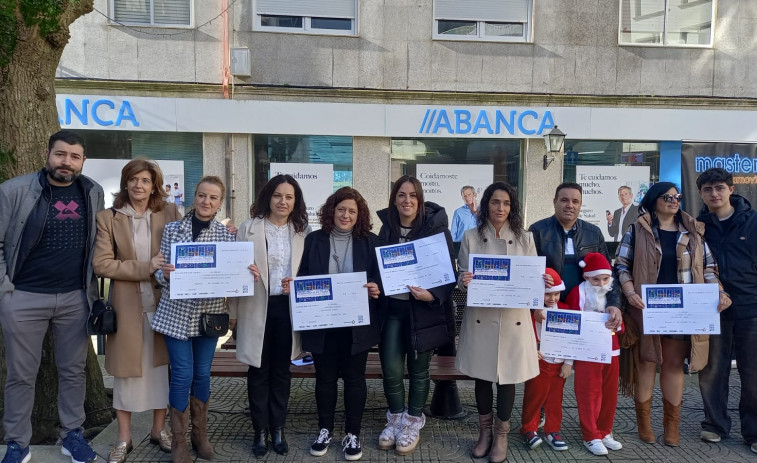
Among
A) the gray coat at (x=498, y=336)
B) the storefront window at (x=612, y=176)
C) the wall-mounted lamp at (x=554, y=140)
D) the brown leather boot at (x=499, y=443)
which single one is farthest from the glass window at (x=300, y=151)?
the brown leather boot at (x=499, y=443)

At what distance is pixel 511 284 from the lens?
3.77 meters

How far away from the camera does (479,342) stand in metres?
3.92

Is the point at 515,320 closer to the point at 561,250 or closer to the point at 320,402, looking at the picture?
the point at 561,250

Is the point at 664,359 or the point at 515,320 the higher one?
the point at 515,320

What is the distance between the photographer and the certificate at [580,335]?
395cm

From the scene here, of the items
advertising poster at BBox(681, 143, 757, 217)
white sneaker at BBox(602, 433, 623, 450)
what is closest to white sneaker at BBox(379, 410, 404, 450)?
white sneaker at BBox(602, 433, 623, 450)

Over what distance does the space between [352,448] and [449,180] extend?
6.91 metres

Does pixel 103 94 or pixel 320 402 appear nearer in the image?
pixel 320 402

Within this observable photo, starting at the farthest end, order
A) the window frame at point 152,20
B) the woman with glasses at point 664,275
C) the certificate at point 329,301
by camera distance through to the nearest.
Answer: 1. the window frame at point 152,20
2. the woman with glasses at point 664,275
3. the certificate at point 329,301

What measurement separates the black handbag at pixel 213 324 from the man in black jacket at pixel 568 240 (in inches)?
95.3

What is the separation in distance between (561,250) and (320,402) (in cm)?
217

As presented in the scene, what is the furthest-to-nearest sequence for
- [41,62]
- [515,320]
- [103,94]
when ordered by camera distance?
[103,94]
[41,62]
[515,320]

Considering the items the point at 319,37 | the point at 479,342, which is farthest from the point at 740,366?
the point at 319,37

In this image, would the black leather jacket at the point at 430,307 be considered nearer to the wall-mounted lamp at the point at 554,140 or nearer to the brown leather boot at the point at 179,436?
the brown leather boot at the point at 179,436
